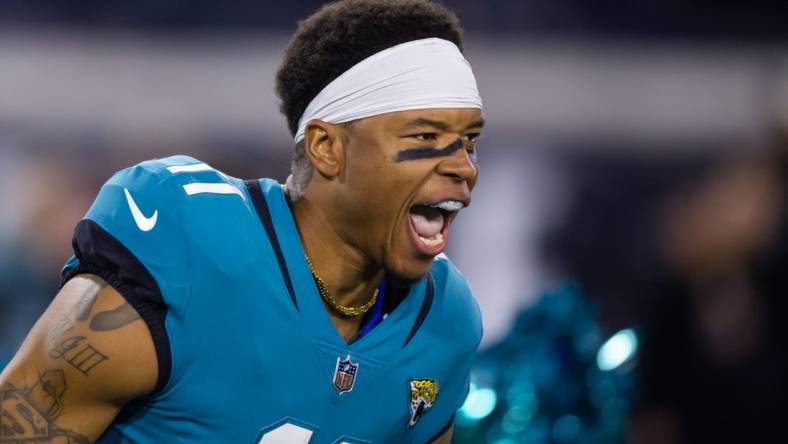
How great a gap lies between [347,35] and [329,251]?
1.14 feet

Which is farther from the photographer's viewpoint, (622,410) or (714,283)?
(714,283)

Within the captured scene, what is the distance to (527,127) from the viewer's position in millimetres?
4035

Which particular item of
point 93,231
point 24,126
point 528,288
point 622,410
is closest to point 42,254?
point 24,126

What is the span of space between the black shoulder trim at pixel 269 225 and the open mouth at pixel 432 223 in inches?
8.2

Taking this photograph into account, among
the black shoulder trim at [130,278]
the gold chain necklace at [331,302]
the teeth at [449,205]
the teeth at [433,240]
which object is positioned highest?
the teeth at [449,205]

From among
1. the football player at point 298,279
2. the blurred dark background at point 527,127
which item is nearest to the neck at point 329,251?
the football player at point 298,279

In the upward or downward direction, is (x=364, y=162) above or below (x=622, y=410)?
below

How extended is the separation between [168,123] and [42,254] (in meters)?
0.66

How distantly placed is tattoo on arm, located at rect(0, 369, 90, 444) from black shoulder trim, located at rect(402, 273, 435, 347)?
0.58 metres

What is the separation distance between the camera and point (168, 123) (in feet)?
13.1

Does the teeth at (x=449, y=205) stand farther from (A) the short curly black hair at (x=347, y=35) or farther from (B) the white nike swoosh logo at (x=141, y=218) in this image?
(B) the white nike swoosh logo at (x=141, y=218)

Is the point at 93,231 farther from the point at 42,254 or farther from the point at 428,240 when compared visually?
the point at 42,254

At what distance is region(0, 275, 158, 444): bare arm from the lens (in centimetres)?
156

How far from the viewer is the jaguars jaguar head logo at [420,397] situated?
1902 millimetres
